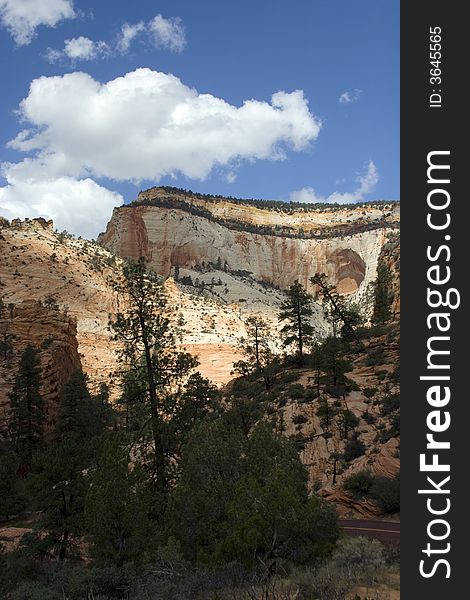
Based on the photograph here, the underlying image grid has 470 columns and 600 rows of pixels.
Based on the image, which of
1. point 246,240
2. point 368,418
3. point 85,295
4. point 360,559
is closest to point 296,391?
point 368,418

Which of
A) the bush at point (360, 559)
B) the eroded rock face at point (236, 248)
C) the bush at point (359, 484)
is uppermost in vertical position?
the eroded rock face at point (236, 248)

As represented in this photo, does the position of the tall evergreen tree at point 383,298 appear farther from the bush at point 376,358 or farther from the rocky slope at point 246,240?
the rocky slope at point 246,240

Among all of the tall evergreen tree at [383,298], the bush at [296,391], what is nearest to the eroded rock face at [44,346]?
the bush at [296,391]

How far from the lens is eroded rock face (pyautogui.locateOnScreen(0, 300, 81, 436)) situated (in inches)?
1405

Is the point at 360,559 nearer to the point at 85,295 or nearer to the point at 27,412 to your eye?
the point at 27,412

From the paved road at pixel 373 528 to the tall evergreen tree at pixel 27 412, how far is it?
21268 mm

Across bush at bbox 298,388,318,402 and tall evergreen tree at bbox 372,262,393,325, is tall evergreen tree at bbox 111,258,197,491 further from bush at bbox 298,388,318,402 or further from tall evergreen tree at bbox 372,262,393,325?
tall evergreen tree at bbox 372,262,393,325

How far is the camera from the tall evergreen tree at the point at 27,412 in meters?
29.9

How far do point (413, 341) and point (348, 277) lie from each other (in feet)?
437

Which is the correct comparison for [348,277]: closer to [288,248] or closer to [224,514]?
[288,248]

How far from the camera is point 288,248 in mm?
138500

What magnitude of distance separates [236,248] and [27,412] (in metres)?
107

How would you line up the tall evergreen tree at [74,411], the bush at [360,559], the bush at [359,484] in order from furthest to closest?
the tall evergreen tree at [74,411] → the bush at [359,484] → the bush at [360,559]

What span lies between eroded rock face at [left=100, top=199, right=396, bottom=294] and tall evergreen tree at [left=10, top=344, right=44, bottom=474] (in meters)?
86.9
